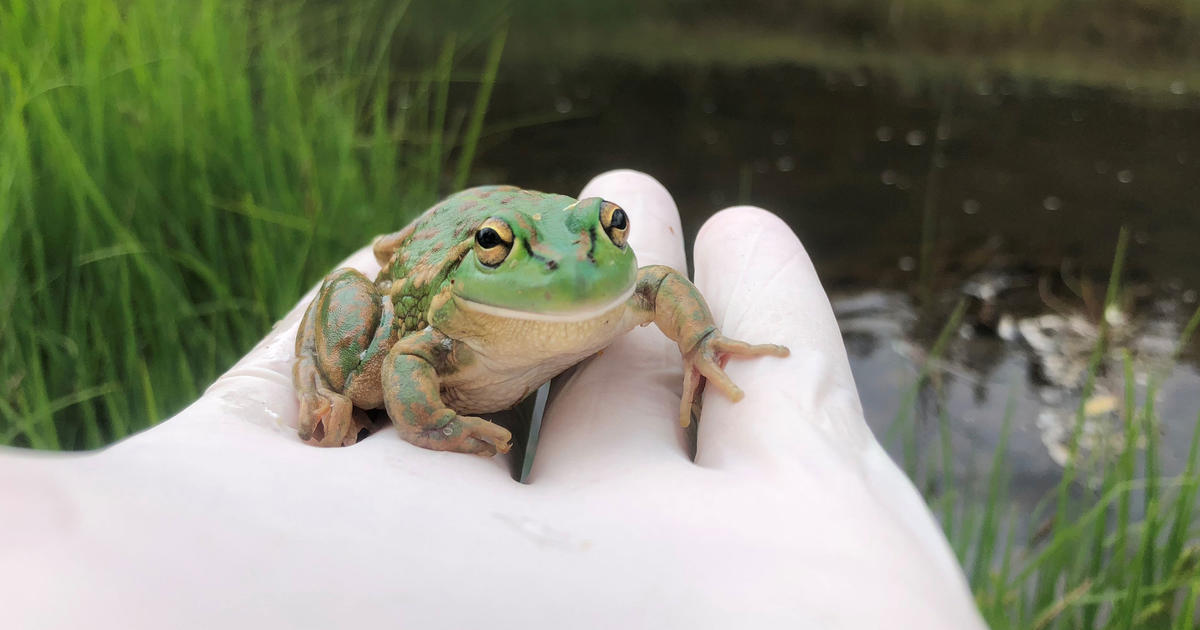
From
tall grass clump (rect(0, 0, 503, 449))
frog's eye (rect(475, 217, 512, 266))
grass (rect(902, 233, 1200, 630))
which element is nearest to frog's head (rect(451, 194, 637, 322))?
frog's eye (rect(475, 217, 512, 266))

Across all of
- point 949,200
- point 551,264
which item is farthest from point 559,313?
point 949,200

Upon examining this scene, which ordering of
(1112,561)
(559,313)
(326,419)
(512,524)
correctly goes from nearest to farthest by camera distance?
(512,524)
(559,313)
(326,419)
(1112,561)

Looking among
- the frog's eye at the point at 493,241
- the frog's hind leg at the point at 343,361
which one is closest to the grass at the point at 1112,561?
the frog's eye at the point at 493,241

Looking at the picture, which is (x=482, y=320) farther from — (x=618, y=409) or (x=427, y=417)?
(x=618, y=409)

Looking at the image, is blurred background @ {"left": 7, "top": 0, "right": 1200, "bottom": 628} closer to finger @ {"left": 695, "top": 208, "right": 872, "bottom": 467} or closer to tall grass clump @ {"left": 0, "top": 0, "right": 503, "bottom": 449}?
tall grass clump @ {"left": 0, "top": 0, "right": 503, "bottom": 449}

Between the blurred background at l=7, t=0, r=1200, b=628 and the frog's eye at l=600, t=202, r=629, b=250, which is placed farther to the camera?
the blurred background at l=7, t=0, r=1200, b=628

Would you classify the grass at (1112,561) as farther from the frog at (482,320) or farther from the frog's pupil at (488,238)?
the frog's pupil at (488,238)
